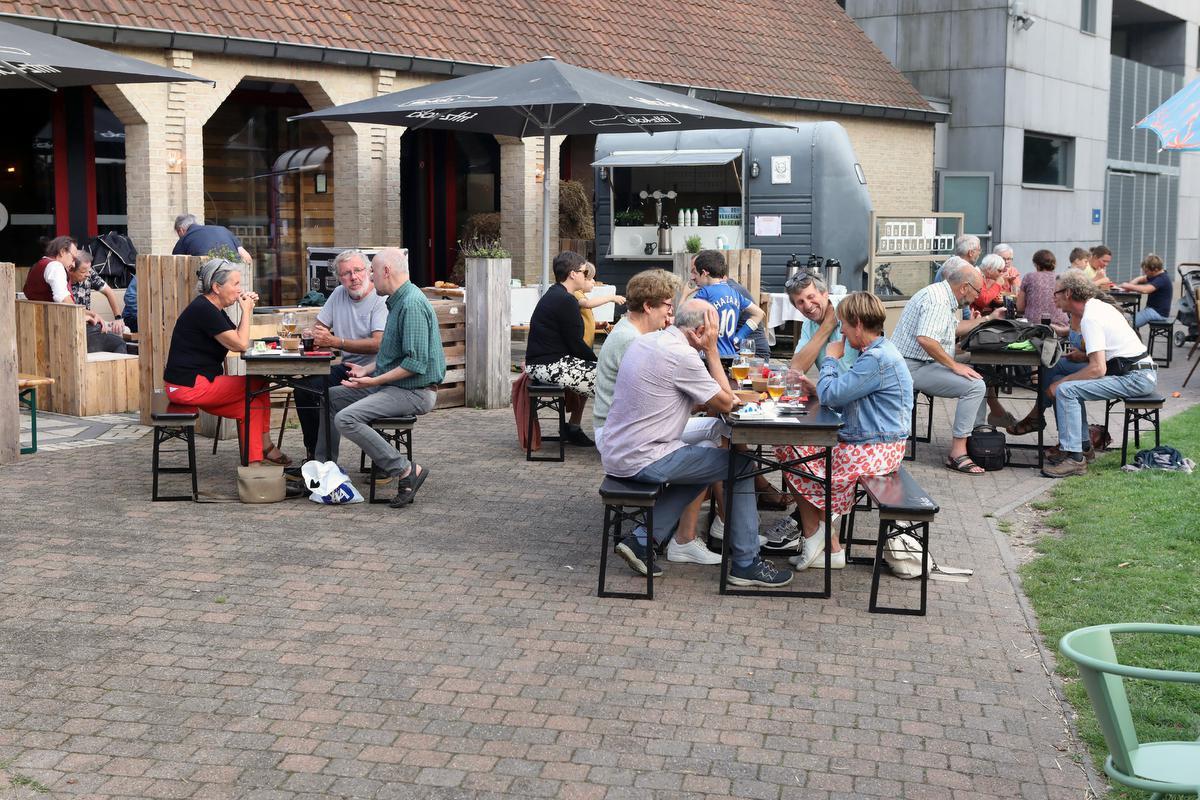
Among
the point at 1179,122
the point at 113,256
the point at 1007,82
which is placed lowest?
the point at 113,256

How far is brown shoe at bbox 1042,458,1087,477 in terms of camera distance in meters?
10.3

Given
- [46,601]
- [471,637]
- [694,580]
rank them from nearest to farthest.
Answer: [471,637], [46,601], [694,580]

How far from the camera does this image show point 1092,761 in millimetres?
4898

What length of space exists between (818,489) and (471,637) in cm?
213

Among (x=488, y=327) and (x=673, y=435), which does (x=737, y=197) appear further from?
(x=673, y=435)

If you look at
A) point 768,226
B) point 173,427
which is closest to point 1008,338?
point 173,427

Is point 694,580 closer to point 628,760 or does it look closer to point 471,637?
point 471,637

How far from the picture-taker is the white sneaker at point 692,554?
756 cm

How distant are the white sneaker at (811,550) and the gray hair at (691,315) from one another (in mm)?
1305

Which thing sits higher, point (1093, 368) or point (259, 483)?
point (1093, 368)

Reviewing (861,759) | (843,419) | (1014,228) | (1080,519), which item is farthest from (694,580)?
(1014,228)

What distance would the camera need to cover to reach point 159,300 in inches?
428

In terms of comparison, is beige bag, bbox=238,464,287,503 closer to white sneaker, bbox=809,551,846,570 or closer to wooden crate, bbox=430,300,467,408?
white sneaker, bbox=809,551,846,570

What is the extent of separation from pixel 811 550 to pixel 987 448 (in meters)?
3.63
